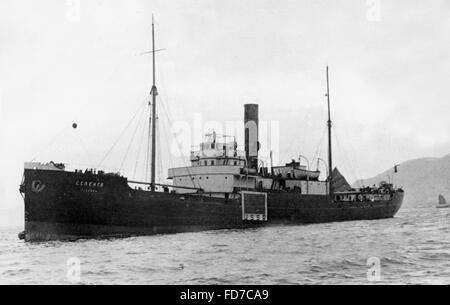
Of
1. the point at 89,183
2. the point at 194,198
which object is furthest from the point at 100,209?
the point at 194,198

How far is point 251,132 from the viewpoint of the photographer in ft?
130

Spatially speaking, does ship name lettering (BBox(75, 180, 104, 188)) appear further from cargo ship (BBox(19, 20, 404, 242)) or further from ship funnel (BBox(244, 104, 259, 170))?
ship funnel (BBox(244, 104, 259, 170))

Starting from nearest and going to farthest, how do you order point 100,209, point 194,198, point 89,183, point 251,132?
point 89,183 → point 100,209 → point 194,198 → point 251,132

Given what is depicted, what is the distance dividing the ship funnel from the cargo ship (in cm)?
8

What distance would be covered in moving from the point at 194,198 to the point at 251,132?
11.5 m

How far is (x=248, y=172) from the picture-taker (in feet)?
118

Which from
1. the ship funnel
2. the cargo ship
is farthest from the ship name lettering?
the ship funnel

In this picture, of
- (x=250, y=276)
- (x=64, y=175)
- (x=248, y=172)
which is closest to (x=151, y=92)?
(x=64, y=175)

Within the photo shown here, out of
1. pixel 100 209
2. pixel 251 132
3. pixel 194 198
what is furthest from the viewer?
pixel 251 132

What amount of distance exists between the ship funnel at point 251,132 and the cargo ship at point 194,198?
8cm

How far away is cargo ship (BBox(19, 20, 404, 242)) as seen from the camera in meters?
24.5

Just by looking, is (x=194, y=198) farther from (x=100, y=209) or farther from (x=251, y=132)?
(x=251, y=132)

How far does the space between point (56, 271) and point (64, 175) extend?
9.99 meters
